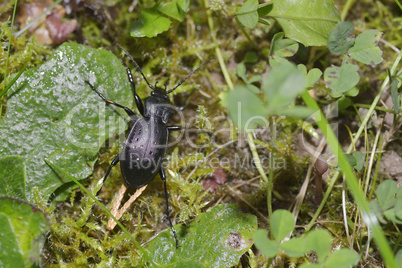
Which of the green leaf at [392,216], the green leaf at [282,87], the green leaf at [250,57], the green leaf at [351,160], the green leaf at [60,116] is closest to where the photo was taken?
the green leaf at [282,87]

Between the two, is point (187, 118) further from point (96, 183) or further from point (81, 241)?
point (81, 241)

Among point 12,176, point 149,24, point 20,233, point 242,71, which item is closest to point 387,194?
point 242,71

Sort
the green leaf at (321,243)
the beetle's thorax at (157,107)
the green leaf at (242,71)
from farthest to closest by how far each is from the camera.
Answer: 1. the green leaf at (242,71)
2. the beetle's thorax at (157,107)
3. the green leaf at (321,243)

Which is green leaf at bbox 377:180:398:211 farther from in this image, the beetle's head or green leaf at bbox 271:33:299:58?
the beetle's head

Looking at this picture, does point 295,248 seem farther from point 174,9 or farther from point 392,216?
point 174,9

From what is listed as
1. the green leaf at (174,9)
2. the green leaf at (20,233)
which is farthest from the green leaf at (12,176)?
the green leaf at (174,9)

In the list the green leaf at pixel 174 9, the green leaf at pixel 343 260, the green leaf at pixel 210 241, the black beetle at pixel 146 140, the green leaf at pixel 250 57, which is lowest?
the green leaf at pixel 210 241

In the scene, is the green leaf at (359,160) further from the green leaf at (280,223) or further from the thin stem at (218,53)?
the thin stem at (218,53)
